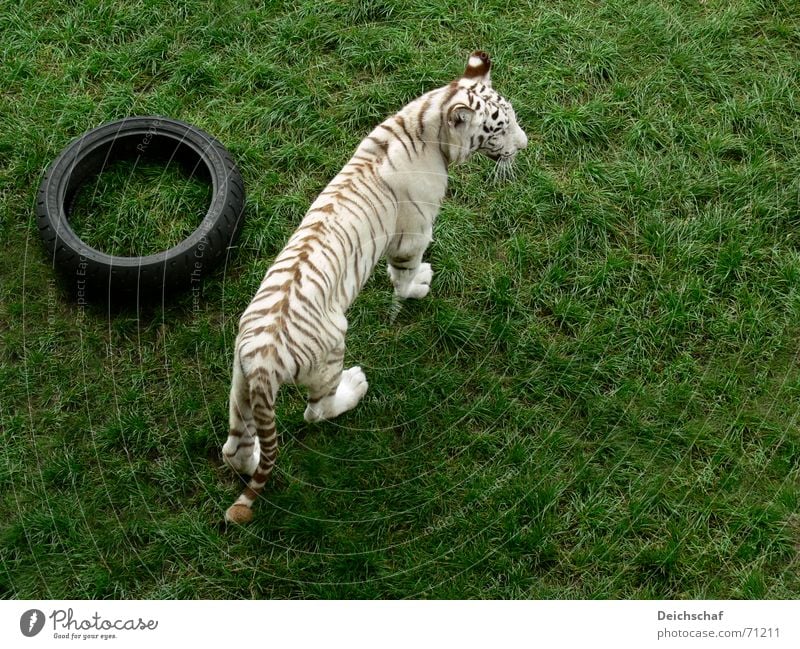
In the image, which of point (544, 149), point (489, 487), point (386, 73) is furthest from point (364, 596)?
point (386, 73)

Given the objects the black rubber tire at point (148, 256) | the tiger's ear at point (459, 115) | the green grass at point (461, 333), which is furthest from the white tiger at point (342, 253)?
the black rubber tire at point (148, 256)

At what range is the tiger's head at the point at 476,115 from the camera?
5109 mm

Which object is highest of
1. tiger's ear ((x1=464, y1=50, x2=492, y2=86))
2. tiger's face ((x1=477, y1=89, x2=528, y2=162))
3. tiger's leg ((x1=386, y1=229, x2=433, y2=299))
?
tiger's ear ((x1=464, y1=50, x2=492, y2=86))

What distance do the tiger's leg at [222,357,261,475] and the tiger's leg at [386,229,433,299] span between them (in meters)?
1.37

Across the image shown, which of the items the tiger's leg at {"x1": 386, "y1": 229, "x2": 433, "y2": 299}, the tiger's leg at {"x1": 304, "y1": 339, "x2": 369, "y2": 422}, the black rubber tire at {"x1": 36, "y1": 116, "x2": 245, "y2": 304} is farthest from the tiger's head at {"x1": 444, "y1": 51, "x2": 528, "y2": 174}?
the black rubber tire at {"x1": 36, "y1": 116, "x2": 245, "y2": 304}

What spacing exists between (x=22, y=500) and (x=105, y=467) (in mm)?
539

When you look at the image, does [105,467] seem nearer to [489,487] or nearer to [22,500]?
[22,500]

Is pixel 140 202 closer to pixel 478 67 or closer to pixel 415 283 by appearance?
pixel 415 283

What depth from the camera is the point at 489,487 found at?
5.47 m

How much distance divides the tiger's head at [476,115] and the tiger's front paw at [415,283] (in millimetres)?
939

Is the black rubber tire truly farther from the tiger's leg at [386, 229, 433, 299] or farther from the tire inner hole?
the tiger's leg at [386, 229, 433, 299]

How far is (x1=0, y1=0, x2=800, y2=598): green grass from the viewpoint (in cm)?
527

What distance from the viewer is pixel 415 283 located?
6.05 meters

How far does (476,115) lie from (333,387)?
1.87 meters
